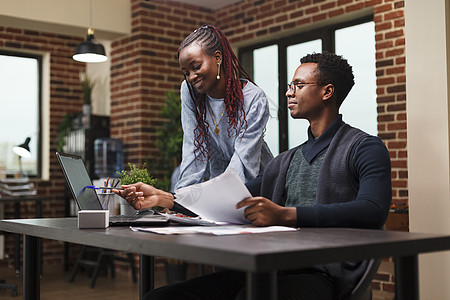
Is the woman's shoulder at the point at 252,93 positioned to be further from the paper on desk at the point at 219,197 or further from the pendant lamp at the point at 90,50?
the pendant lamp at the point at 90,50

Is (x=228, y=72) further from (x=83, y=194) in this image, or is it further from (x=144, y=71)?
(x=144, y=71)

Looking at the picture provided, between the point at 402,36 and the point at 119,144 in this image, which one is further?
the point at 119,144

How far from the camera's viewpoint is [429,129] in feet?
10.6

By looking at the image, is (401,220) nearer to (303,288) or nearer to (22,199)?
(303,288)

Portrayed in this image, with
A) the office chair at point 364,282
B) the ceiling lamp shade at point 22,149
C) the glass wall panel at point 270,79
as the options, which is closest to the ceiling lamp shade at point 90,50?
the ceiling lamp shade at point 22,149

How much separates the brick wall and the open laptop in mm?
4496

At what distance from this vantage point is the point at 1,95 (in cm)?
620

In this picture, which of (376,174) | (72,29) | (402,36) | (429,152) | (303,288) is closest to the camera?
(303,288)

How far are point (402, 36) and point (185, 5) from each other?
92.6 inches

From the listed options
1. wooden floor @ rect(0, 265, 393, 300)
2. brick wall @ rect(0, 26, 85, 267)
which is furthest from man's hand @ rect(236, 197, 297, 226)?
brick wall @ rect(0, 26, 85, 267)

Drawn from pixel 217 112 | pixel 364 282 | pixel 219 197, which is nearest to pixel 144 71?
pixel 217 112

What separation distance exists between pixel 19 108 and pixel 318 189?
523 centimetres

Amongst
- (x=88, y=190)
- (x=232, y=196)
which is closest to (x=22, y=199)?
(x=88, y=190)

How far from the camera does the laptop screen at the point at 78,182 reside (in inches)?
70.0
